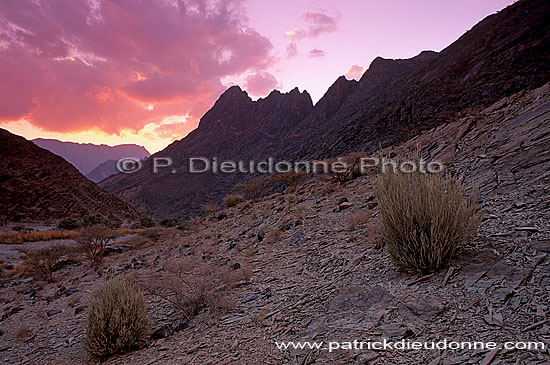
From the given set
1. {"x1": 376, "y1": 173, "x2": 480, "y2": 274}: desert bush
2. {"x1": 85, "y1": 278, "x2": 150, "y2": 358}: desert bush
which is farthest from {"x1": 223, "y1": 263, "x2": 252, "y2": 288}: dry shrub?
{"x1": 376, "y1": 173, "x2": 480, "y2": 274}: desert bush

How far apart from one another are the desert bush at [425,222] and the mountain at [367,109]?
8.88m

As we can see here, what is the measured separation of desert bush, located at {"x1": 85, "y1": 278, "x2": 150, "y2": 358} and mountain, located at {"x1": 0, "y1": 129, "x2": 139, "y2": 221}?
4219 cm

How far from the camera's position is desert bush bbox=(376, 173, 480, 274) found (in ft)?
10.1

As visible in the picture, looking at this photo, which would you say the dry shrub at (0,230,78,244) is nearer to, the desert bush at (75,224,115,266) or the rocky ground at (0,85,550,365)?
the desert bush at (75,224,115,266)

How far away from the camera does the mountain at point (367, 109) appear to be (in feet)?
97.3

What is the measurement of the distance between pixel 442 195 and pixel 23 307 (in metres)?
10.9

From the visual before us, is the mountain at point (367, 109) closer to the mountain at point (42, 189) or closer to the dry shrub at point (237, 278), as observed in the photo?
the dry shrub at point (237, 278)

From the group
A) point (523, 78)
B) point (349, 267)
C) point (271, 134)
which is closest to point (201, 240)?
point (349, 267)

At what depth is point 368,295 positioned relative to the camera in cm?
319

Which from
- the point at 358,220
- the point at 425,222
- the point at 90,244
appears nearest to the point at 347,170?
the point at 358,220

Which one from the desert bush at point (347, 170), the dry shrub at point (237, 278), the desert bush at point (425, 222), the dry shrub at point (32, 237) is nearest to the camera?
the desert bush at point (425, 222)

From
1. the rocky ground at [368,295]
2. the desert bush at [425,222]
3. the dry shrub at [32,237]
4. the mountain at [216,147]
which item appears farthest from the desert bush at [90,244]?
the mountain at [216,147]

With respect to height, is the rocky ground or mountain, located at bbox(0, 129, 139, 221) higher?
mountain, located at bbox(0, 129, 139, 221)

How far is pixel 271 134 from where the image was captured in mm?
89438
